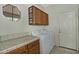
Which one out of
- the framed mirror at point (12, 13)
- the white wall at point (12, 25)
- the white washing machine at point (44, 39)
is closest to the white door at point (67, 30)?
the white washing machine at point (44, 39)

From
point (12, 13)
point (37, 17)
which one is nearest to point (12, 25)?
point (12, 13)

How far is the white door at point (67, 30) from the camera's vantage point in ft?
5.82

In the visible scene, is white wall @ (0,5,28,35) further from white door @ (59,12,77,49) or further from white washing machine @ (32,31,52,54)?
white door @ (59,12,77,49)

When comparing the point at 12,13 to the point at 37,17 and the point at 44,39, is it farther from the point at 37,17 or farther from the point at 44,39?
the point at 44,39

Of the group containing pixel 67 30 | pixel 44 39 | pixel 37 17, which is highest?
pixel 37 17

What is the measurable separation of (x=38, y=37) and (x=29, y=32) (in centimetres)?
19

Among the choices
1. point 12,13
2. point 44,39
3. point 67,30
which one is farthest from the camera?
point 12,13

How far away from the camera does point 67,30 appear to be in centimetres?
184

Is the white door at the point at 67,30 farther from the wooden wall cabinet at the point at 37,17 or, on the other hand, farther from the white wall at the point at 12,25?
the white wall at the point at 12,25

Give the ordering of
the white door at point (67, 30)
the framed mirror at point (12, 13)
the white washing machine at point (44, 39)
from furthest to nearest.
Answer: the framed mirror at point (12, 13)
the white washing machine at point (44, 39)
the white door at point (67, 30)

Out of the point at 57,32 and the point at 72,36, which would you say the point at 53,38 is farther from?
the point at 72,36

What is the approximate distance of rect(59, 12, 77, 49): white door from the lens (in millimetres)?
1774

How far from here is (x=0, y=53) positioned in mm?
1388

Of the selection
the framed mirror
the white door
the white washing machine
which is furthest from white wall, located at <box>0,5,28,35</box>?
the white door
